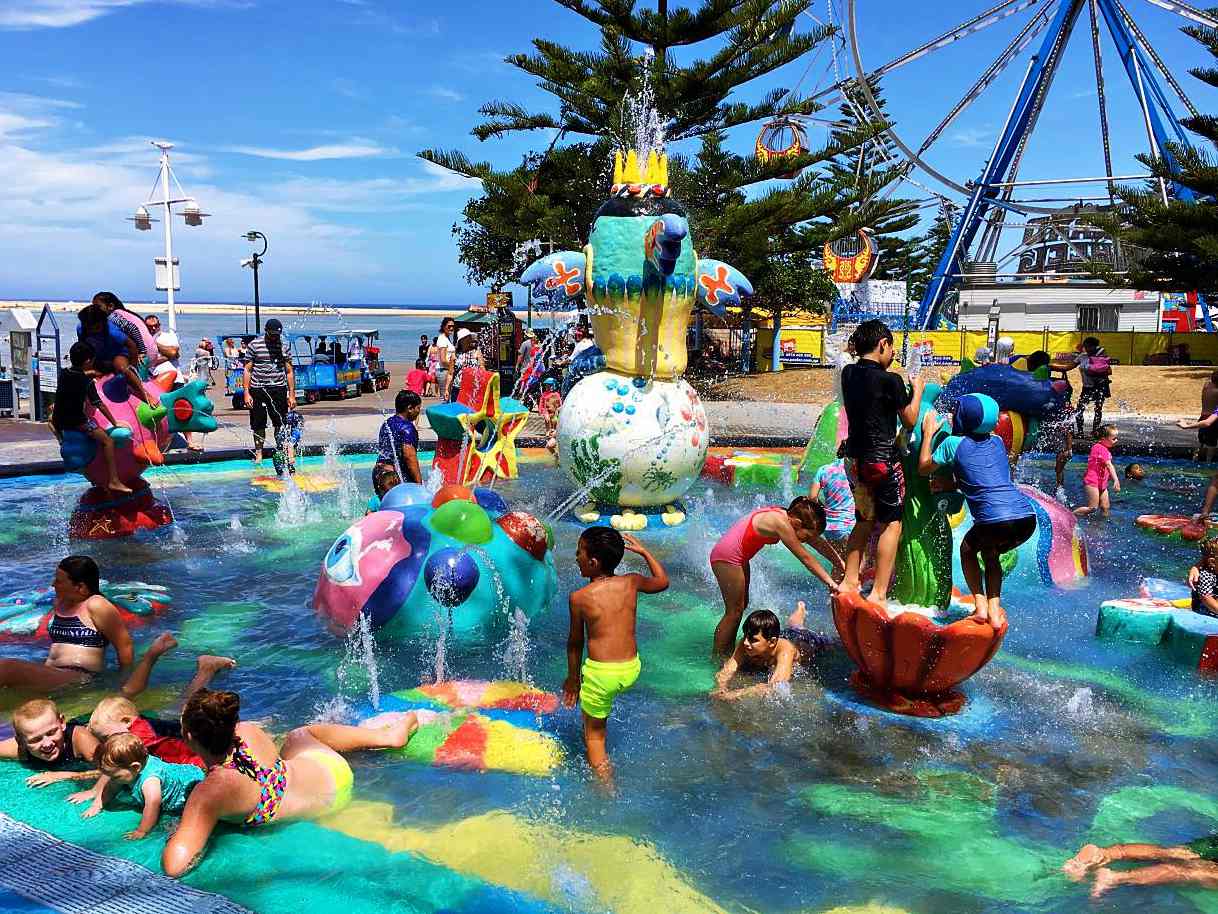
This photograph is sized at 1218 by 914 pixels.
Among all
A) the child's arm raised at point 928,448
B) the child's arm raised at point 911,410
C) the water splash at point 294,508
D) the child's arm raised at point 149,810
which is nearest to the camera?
the child's arm raised at point 149,810

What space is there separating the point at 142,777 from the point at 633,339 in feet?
16.8

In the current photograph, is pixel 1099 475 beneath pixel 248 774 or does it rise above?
above

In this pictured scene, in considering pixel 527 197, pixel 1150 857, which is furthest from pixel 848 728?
pixel 527 197

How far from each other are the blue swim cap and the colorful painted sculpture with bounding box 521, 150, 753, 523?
356 cm

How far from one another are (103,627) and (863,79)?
25928mm

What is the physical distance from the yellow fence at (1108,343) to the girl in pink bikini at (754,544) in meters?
22.7

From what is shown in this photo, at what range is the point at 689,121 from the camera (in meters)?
19.6

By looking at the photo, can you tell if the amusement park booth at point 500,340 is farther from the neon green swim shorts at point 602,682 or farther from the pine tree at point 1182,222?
the neon green swim shorts at point 602,682

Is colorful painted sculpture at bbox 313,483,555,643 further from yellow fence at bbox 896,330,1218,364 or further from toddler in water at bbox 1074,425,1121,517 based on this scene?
yellow fence at bbox 896,330,1218,364

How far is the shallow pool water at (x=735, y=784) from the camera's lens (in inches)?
130

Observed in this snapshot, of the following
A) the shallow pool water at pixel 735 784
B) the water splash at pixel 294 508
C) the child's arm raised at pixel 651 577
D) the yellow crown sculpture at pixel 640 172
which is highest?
the yellow crown sculpture at pixel 640 172

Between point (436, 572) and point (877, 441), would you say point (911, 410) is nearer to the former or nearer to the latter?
point (877, 441)

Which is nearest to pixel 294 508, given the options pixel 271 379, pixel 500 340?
pixel 271 379

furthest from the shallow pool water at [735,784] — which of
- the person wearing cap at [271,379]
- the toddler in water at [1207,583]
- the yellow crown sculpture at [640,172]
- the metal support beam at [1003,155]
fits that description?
the metal support beam at [1003,155]
